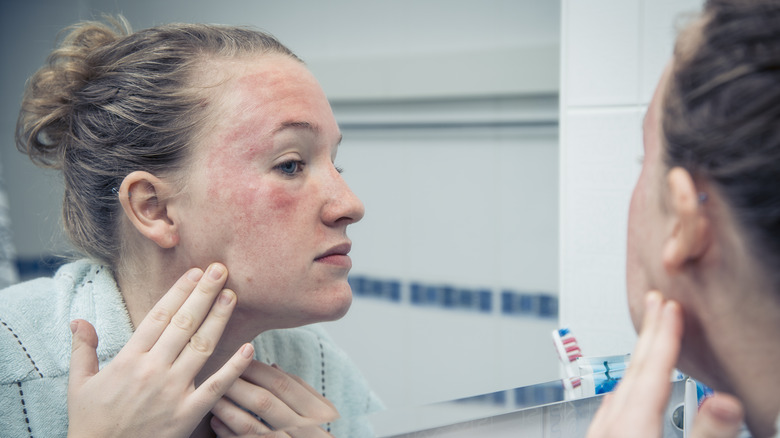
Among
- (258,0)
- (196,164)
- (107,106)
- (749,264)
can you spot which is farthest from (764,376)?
(258,0)

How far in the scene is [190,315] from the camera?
27.4 inches

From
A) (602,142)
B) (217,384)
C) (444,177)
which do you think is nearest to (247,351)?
(217,384)

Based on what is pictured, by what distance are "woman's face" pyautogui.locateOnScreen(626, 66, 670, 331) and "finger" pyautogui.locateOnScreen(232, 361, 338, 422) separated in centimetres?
38

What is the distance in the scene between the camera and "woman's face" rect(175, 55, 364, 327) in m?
Result: 0.72

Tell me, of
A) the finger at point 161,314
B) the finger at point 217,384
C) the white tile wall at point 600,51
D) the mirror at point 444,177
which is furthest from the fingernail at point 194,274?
the mirror at point 444,177

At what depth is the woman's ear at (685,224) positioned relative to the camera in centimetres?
42

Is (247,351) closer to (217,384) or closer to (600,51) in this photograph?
(217,384)

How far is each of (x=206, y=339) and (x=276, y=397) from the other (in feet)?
0.43

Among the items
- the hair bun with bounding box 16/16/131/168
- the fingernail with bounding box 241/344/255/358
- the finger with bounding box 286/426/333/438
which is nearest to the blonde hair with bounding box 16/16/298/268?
the hair bun with bounding box 16/16/131/168

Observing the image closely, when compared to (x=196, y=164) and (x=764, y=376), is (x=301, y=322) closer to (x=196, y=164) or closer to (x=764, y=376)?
(x=196, y=164)

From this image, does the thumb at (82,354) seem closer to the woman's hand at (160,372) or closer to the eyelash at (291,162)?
the woman's hand at (160,372)

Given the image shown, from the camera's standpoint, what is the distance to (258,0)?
1.98 meters

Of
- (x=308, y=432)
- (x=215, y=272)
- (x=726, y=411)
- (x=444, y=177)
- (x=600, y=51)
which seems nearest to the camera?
(x=726, y=411)

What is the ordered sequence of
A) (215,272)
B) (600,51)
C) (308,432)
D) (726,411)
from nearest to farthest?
1. (726,411)
2. (308,432)
3. (215,272)
4. (600,51)
